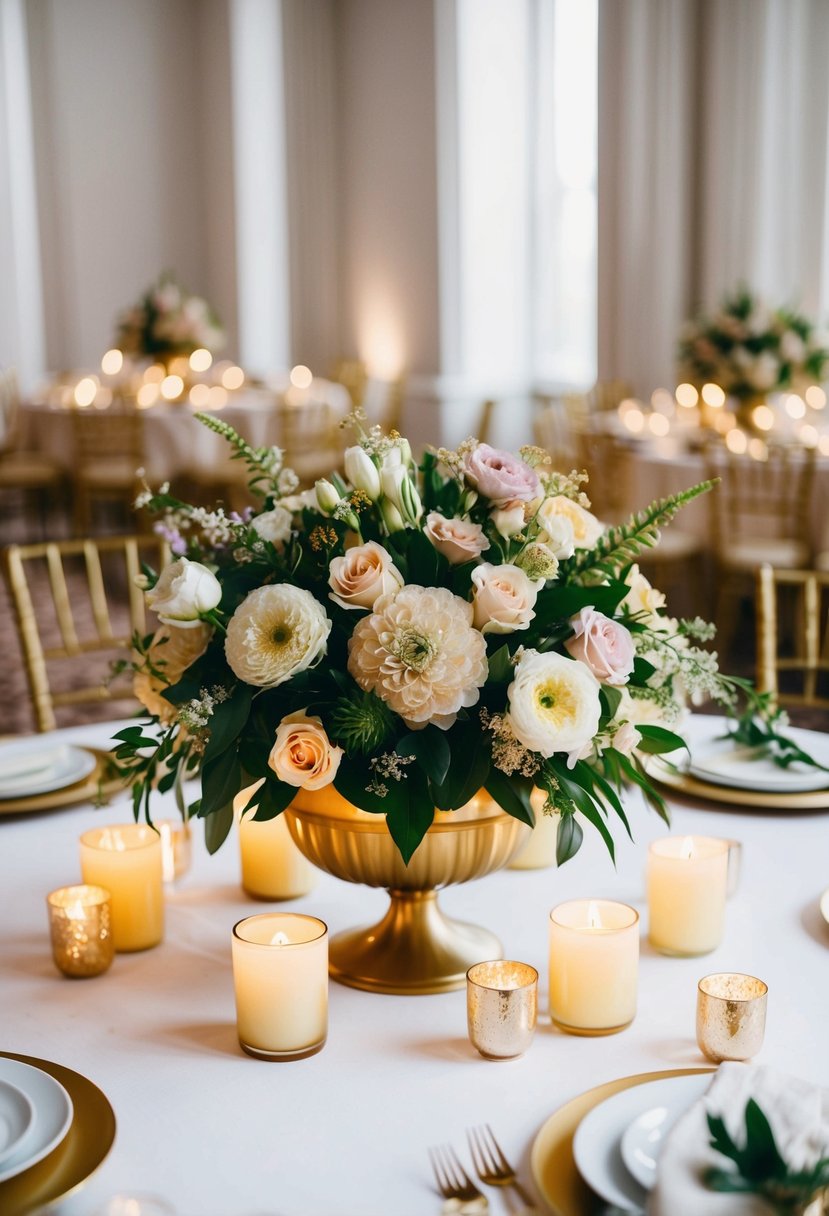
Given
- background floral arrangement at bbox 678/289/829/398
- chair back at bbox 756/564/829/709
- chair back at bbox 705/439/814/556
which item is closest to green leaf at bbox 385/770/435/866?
chair back at bbox 756/564/829/709

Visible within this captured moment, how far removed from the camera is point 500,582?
1146 mm

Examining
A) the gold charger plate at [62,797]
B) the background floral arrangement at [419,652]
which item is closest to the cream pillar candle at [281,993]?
the background floral arrangement at [419,652]

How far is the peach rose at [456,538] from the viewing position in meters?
1.18

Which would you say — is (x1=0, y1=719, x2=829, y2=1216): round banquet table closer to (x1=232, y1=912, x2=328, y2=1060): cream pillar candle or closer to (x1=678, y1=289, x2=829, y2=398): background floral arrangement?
(x1=232, y1=912, x2=328, y2=1060): cream pillar candle

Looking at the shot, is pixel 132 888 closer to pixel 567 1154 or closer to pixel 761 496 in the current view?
pixel 567 1154

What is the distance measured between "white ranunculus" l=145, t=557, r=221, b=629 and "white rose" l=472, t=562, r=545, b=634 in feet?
0.79

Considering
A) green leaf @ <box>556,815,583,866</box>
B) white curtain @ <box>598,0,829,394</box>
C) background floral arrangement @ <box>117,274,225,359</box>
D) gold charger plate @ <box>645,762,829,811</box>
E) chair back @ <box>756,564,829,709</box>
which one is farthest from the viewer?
background floral arrangement @ <box>117,274,225,359</box>

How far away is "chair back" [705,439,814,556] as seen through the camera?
184 inches

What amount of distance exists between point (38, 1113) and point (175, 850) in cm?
50

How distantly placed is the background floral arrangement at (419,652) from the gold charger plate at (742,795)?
42 cm

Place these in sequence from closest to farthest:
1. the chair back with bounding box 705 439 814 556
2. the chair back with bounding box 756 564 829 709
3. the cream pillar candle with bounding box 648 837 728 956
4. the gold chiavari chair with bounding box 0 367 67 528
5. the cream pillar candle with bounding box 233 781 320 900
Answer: the cream pillar candle with bounding box 648 837 728 956, the cream pillar candle with bounding box 233 781 320 900, the chair back with bounding box 756 564 829 709, the chair back with bounding box 705 439 814 556, the gold chiavari chair with bounding box 0 367 67 528

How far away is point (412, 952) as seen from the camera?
1282mm

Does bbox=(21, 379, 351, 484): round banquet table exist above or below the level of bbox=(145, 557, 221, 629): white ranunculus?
below

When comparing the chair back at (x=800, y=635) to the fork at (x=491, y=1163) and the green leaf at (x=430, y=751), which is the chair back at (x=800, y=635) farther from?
the fork at (x=491, y=1163)
